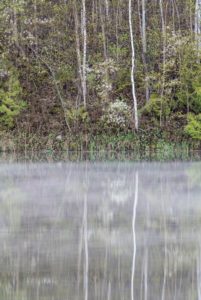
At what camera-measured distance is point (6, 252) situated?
914 centimetres

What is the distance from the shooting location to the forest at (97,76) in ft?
96.0

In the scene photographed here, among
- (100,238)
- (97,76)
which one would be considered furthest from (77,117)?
(100,238)

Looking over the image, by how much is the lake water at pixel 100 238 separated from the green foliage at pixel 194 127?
1014cm

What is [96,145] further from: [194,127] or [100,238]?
[100,238]

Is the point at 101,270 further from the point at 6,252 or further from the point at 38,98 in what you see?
the point at 38,98

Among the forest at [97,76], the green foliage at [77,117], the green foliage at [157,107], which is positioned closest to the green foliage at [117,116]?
the forest at [97,76]

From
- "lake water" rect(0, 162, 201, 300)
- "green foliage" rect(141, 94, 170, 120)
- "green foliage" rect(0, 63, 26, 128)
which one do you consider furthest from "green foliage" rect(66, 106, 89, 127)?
"lake water" rect(0, 162, 201, 300)

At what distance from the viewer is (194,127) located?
28.7 metres

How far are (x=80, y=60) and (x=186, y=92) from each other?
4.63 m

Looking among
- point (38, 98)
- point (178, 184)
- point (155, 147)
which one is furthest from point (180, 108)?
point (178, 184)

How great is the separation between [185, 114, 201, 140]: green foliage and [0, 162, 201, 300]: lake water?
1014 centimetres

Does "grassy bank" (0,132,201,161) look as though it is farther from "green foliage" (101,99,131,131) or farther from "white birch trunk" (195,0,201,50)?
"white birch trunk" (195,0,201,50)

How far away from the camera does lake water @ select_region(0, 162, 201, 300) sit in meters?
7.57

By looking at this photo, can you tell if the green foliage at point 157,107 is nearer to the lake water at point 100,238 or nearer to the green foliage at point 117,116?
the green foliage at point 117,116
